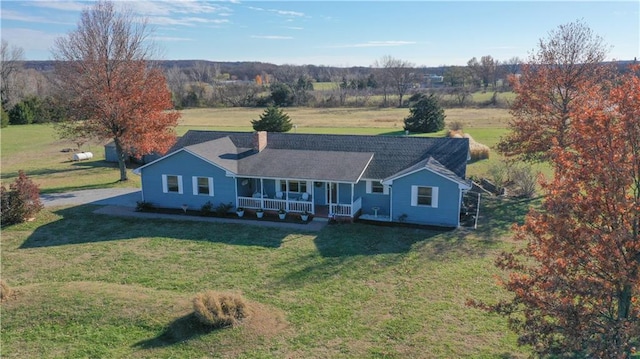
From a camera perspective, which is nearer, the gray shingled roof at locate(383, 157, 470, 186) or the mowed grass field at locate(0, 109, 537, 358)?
the mowed grass field at locate(0, 109, 537, 358)

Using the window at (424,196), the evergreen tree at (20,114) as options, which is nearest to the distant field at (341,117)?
the evergreen tree at (20,114)

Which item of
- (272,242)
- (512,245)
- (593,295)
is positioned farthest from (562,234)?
(272,242)

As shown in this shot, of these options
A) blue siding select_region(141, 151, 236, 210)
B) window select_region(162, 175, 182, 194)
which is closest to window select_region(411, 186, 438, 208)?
blue siding select_region(141, 151, 236, 210)

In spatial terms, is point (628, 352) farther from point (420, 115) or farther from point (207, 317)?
point (420, 115)

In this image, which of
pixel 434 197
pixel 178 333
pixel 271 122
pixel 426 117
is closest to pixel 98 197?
A: pixel 178 333

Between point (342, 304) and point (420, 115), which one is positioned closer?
point (342, 304)

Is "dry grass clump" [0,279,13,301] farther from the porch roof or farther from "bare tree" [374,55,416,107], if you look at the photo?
"bare tree" [374,55,416,107]

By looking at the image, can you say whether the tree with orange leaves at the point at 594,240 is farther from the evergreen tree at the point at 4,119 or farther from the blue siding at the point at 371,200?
the evergreen tree at the point at 4,119

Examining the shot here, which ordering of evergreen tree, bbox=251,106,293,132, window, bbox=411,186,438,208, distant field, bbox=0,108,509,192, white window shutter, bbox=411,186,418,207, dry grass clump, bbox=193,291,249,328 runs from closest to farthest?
dry grass clump, bbox=193,291,249,328, window, bbox=411,186,438,208, white window shutter, bbox=411,186,418,207, distant field, bbox=0,108,509,192, evergreen tree, bbox=251,106,293,132
